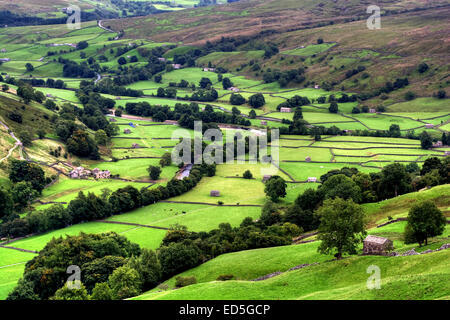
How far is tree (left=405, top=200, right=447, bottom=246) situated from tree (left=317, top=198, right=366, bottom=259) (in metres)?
6.54

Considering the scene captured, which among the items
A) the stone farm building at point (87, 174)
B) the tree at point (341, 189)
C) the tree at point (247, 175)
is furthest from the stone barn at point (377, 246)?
the stone farm building at point (87, 174)

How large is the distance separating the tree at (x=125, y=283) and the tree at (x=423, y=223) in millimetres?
37113

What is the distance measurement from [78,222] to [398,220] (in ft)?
223

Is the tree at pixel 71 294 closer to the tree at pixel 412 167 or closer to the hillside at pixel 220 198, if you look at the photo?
the hillside at pixel 220 198

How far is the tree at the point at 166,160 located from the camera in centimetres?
14950

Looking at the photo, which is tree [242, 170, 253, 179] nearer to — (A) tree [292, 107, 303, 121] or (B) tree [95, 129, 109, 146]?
(B) tree [95, 129, 109, 146]

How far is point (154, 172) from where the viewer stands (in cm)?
13638

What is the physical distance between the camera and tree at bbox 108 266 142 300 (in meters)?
Answer: 66.1

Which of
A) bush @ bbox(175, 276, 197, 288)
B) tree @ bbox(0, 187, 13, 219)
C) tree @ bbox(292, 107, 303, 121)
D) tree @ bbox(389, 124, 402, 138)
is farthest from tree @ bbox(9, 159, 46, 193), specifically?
tree @ bbox(389, 124, 402, 138)

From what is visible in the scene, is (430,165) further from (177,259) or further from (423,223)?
(177,259)

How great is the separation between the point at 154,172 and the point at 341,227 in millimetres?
86113

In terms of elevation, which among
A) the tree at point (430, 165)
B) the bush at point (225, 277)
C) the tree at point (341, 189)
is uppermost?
the tree at point (430, 165)
